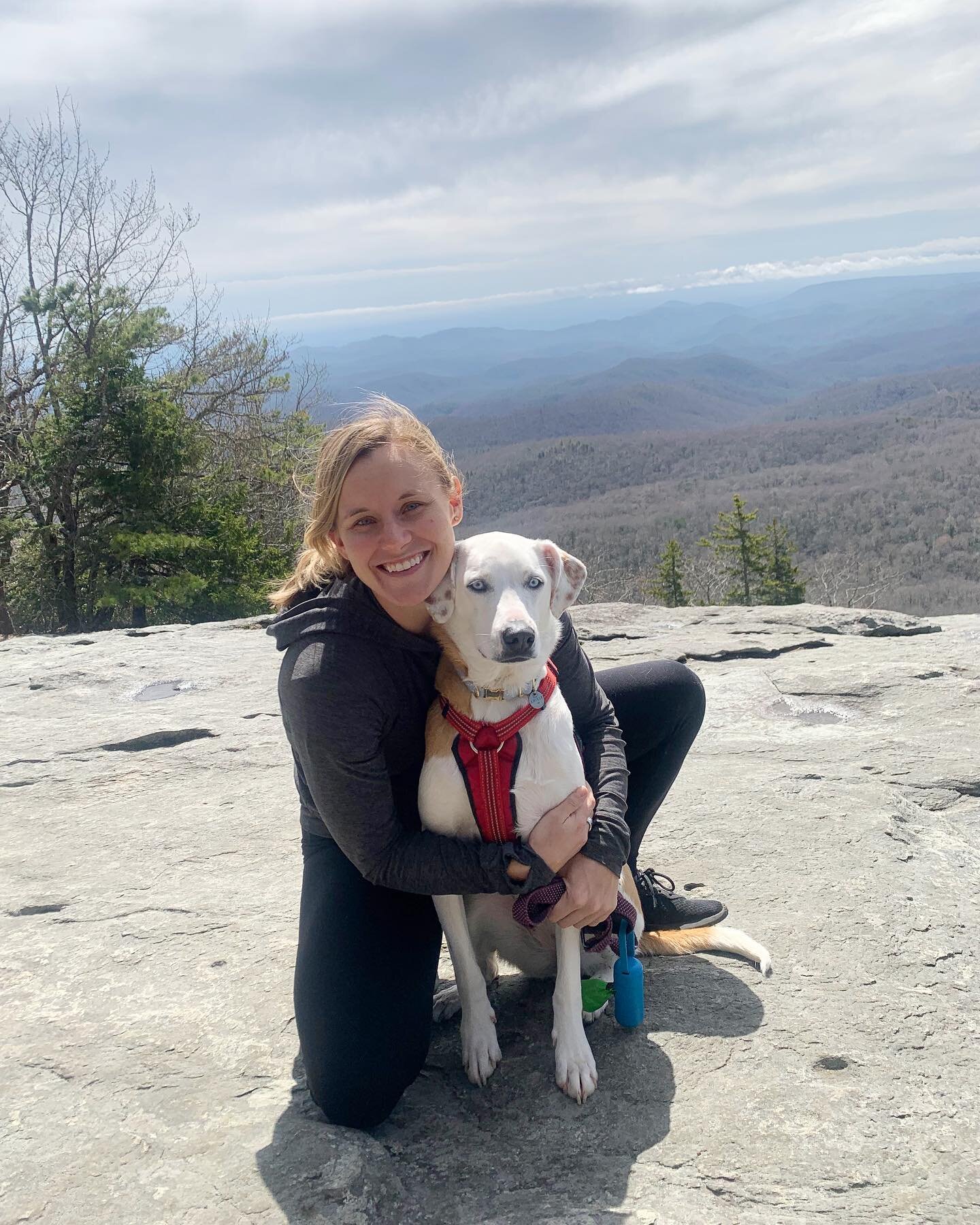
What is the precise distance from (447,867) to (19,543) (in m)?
20.1

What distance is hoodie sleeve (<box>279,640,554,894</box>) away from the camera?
2459 mm

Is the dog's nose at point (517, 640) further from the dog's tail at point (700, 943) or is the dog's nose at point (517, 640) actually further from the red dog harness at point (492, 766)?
the dog's tail at point (700, 943)

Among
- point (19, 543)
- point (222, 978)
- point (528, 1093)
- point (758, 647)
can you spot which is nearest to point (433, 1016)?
point (528, 1093)

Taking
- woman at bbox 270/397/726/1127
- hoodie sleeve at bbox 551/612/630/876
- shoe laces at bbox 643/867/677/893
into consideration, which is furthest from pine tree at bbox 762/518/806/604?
woman at bbox 270/397/726/1127

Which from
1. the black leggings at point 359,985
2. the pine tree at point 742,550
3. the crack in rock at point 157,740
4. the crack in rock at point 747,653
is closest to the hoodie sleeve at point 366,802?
the black leggings at point 359,985

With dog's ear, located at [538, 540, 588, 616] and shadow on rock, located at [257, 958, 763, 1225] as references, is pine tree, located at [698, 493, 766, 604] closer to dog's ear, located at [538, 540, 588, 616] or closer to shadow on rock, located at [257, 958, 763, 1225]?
dog's ear, located at [538, 540, 588, 616]

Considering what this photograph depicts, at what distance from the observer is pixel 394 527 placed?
2.59m

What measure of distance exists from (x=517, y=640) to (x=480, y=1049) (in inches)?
47.6

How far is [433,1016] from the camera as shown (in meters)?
2.94

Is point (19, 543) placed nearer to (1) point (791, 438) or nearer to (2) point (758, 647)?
(2) point (758, 647)

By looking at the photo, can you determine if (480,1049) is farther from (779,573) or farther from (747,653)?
(779,573)

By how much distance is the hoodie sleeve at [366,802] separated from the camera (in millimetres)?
2459

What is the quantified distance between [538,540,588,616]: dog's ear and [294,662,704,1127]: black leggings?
1.02 m

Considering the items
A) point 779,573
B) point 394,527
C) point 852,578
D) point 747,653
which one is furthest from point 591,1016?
point 852,578
